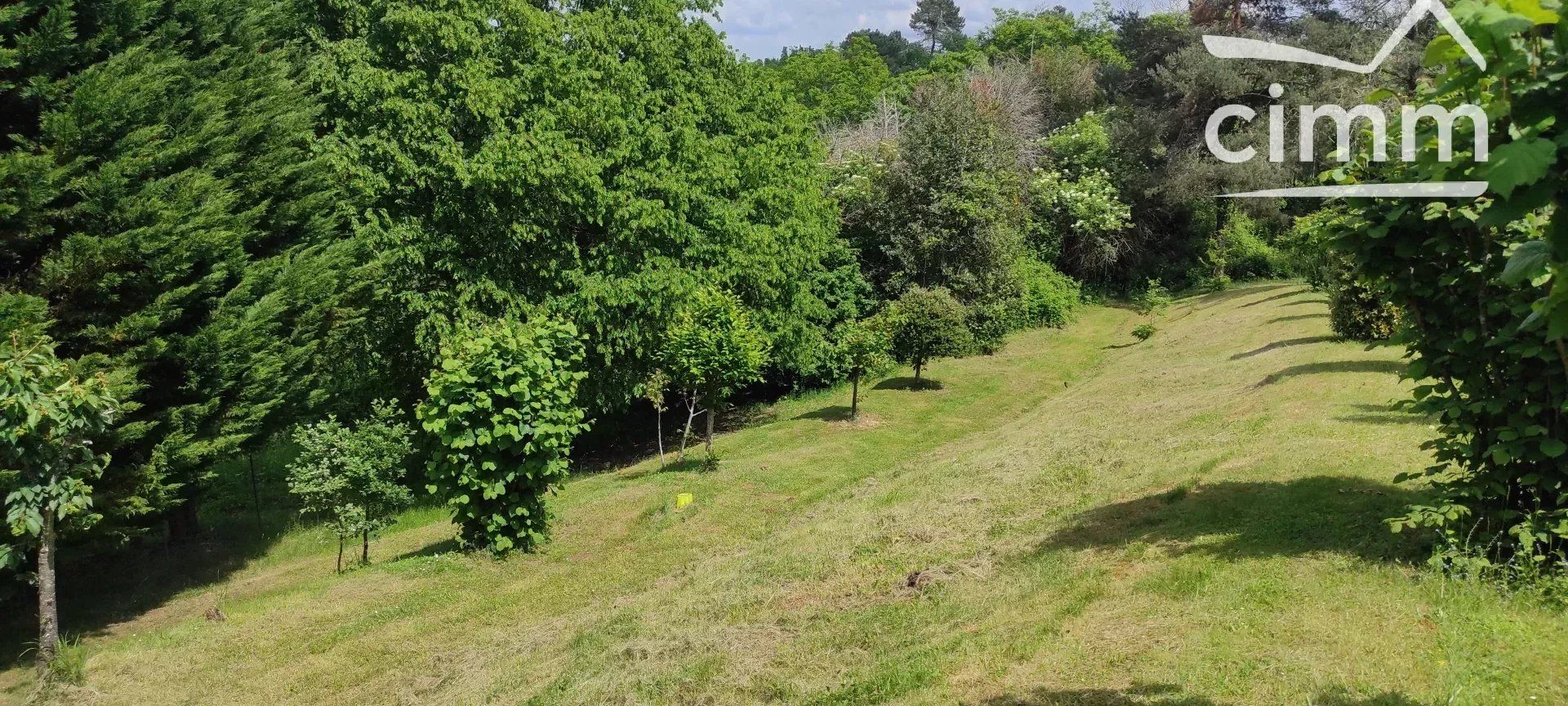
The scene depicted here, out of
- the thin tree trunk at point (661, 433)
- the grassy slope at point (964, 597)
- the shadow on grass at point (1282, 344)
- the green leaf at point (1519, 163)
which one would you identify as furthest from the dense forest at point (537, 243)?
the shadow on grass at point (1282, 344)

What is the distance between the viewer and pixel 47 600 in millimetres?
8844

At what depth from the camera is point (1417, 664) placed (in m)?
4.86

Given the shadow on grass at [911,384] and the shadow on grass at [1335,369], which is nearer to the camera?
the shadow on grass at [1335,369]

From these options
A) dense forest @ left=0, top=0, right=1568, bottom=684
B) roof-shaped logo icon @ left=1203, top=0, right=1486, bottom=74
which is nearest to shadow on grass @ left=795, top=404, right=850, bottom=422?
dense forest @ left=0, top=0, right=1568, bottom=684

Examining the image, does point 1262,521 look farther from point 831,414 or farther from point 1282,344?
point 831,414

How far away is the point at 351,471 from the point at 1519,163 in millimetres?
11556

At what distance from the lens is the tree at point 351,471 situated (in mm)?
11398

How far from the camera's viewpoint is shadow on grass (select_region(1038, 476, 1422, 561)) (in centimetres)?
683

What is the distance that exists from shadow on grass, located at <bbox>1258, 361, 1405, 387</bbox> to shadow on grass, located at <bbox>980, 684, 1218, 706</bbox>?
1070 centimetres

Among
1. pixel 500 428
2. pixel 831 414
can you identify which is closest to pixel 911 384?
pixel 831 414

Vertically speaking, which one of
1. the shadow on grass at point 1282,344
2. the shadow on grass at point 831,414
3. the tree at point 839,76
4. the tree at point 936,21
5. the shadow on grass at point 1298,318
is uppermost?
the tree at point 936,21

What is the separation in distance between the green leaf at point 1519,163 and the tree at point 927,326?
19.8 m

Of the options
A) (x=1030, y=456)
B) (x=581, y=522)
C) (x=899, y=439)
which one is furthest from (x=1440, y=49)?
(x=899, y=439)

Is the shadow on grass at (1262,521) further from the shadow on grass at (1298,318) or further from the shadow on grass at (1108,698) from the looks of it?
the shadow on grass at (1298,318)
